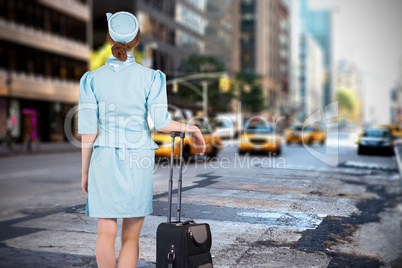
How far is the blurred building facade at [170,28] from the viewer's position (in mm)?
57750

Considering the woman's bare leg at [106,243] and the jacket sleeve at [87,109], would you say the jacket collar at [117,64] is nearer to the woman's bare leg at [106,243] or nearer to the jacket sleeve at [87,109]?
the jacket sleeve at [87,109]

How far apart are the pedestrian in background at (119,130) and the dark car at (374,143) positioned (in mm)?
2777

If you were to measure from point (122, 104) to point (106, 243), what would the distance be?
0.96 m

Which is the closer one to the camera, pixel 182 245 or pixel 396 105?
pixel 182 245

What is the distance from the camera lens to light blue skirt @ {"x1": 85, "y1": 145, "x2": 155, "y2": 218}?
370 centimetres

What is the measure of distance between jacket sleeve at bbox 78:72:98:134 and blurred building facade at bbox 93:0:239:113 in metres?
42.4

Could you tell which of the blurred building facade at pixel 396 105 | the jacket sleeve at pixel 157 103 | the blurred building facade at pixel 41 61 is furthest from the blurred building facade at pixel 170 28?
the jacket sleeve at pixel 157 103

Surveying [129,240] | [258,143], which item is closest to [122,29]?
[129,240]

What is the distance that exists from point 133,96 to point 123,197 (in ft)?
2.24

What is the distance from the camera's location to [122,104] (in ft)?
12.2

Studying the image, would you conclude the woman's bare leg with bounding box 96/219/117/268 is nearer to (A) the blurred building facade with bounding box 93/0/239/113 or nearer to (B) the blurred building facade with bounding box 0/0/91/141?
(B) the blurred building facade with bounding box 0/0/91/141

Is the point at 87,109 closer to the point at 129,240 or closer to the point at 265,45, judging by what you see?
the point at 129,240
